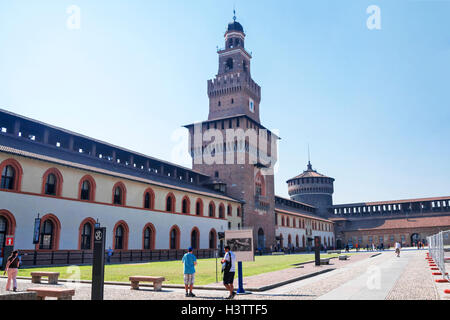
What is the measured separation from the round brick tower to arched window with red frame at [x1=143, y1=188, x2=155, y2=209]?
66.0 metres

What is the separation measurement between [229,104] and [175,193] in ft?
79.4

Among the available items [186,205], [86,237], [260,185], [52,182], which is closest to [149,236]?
[186,205]

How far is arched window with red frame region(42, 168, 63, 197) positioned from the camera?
A: 27.2 metres

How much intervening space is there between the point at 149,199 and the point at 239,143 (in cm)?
2239

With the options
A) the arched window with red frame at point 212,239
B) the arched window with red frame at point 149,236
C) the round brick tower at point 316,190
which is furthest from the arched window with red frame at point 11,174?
the round brick tower at point 316,190

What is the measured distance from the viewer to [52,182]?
27812mm

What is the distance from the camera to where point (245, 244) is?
13.8 m

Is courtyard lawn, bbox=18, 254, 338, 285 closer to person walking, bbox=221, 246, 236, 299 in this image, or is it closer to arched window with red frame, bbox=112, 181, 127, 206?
person walking, bbox=221, 246, 236, 299

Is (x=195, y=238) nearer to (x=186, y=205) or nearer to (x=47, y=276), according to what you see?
(x=186, y=205)

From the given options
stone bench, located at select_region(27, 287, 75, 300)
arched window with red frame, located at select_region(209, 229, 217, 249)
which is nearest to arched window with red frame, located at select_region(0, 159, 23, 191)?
stone bench, located at select_region(27, 287, 75, 300)

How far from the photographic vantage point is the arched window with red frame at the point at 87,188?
29.9 metres

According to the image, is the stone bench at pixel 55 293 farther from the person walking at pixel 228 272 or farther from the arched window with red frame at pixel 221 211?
the arched window with red frame at pixel 221 211
